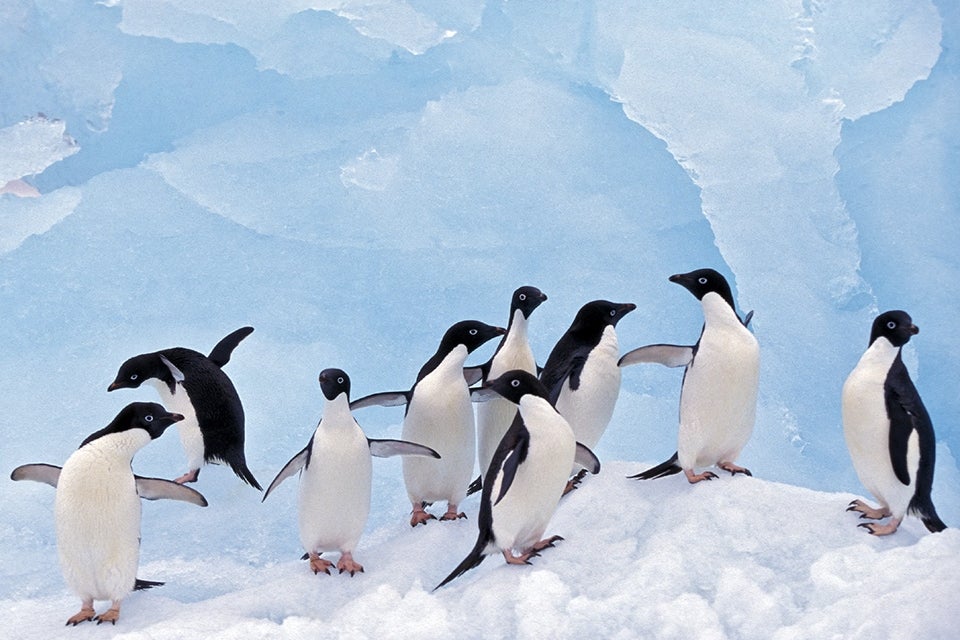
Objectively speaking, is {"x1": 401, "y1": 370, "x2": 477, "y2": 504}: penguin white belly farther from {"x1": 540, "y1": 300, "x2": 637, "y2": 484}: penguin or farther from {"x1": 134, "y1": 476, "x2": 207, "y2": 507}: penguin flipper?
{"x1": 134, "y1": 476, "x2": 207, "y2": 507}: penguin flipper

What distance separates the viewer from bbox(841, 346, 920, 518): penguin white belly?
200 cm

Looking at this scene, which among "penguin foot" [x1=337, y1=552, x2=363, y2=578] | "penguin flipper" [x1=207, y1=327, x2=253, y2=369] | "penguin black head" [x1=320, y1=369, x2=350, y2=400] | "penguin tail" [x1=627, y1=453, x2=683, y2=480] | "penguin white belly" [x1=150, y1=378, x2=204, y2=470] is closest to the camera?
"penguin black head" [x1=320, y1=369, x2=350, y2=400]

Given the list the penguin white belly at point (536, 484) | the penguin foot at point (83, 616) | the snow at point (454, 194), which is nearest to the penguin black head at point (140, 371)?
the penguin foot at point (83, 616)

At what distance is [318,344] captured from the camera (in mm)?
3748

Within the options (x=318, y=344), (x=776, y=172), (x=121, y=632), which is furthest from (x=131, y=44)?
(x=121, y=632)

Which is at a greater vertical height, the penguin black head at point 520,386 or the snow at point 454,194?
the penguin black head at point 520,386

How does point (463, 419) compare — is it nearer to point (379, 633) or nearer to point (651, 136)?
point (379, 633)

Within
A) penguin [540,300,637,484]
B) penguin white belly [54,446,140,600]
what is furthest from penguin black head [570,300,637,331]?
penguin white belly [54,446,140,600]

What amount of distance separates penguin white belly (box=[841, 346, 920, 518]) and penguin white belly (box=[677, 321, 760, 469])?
216mm

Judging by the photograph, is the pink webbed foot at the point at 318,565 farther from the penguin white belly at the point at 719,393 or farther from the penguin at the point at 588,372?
the penguin white belly at the point at 719,393

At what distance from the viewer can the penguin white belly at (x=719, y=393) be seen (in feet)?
7.23

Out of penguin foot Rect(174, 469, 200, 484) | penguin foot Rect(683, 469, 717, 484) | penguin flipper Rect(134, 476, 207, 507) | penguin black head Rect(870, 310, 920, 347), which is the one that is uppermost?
penguin black head Rect(870, 310, 920, 347)

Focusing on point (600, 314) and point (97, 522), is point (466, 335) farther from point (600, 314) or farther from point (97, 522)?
point (97, 522)

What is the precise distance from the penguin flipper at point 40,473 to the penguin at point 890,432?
1.52 m
